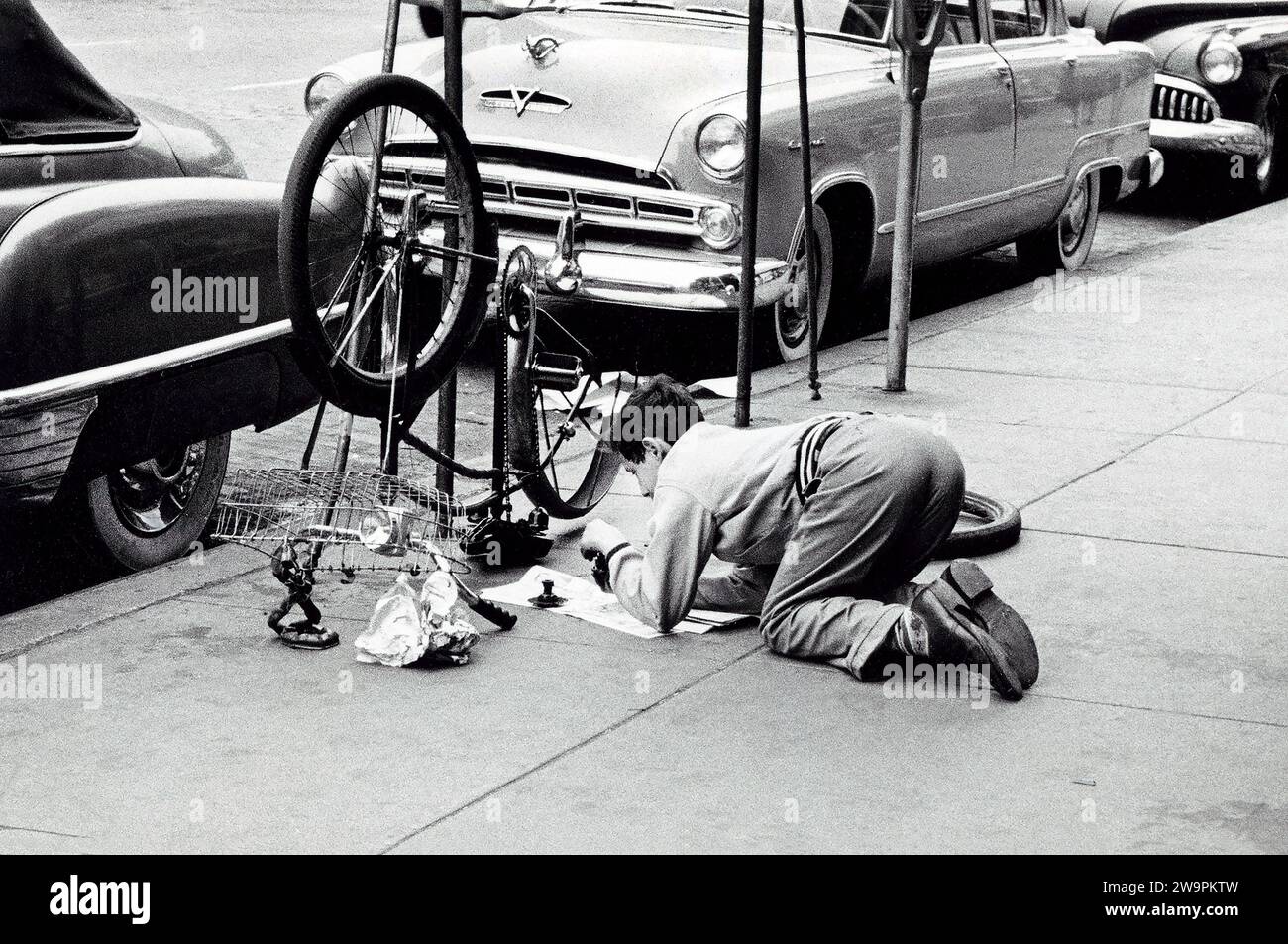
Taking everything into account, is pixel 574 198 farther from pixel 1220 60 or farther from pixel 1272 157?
pixel 1272 157

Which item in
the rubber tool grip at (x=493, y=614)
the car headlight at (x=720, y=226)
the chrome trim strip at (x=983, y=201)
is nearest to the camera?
the rubber tool grip at (x=493, y=614)

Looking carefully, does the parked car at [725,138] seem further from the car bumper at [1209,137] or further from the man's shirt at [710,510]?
the car bumper at [1209,137]

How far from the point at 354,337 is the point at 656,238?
107 inches

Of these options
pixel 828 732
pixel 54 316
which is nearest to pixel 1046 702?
pixel 828 732

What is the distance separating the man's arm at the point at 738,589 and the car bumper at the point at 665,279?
2.48 m

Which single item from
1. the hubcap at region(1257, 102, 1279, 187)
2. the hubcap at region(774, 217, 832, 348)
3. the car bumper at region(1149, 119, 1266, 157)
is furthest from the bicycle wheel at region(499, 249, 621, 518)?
the hubcap at region(1257, 102, 1279, 187)

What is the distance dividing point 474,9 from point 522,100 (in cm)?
102

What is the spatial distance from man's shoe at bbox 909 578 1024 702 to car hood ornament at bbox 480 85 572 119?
4027 mm

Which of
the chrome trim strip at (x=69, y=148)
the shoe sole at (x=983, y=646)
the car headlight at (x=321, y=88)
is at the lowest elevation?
the shoe sole at (x=983, y=646)

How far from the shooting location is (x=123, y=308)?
4969 mm

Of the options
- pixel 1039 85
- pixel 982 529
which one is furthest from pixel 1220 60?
pixel 982 529

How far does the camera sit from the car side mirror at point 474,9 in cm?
651

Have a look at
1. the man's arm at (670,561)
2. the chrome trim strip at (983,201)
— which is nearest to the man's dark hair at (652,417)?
the man's arm at (670,561)

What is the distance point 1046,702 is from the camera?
14.7ft
